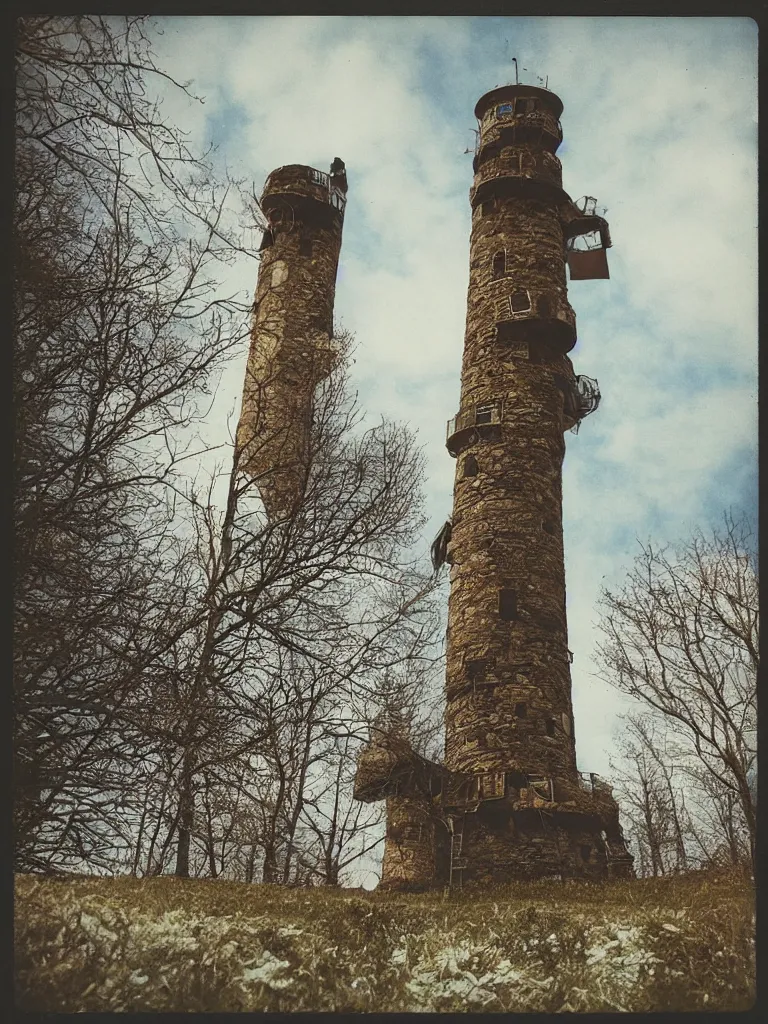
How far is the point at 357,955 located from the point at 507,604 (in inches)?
496

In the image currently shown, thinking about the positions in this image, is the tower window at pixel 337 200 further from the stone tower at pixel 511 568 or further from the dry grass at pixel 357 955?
the dry grass at pixel 357 955

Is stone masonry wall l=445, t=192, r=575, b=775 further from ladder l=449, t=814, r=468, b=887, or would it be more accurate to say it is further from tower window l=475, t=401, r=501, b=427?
ladder l=449, t=814, r=468, b=887

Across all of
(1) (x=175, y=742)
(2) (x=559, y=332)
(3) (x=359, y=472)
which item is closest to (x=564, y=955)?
(1) (x=175, y=742)

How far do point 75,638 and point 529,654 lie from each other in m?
13.5

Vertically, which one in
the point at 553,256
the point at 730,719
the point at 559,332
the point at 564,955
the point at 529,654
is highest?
the point at 553,256

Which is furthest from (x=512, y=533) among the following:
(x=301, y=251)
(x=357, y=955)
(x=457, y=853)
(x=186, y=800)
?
(x=357, y=955)

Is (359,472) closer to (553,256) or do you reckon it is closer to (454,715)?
(454,715)

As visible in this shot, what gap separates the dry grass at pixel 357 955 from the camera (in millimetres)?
5949

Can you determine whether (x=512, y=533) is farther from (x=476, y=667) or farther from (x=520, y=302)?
(x=520, y=302)

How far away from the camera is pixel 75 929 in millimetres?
6320

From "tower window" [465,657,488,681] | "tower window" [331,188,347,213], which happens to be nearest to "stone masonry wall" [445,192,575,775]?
"tower window" [465,657,488,681]

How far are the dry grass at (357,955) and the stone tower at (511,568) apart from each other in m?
7.08

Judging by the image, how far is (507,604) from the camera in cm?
1962

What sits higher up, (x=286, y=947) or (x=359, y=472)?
(x=359, y=472)
